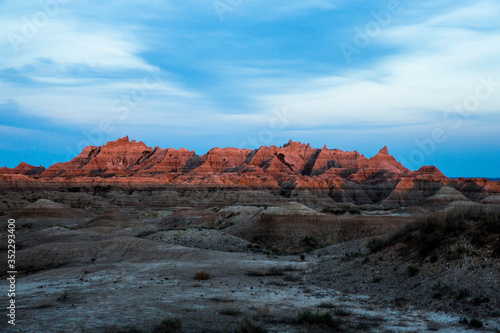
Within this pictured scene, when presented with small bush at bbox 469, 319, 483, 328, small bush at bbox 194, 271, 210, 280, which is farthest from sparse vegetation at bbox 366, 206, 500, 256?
small bush at bbox 194, 271, 210, 280

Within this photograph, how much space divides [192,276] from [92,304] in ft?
19.9

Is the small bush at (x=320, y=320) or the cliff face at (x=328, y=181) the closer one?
the small bush at (x=320, y=320)

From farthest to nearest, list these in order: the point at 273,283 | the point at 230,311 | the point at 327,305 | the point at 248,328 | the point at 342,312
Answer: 1. the point at 273,283
2. the point at 327,305
3. the point at 230,311
4. the point at 342,312
5. the point at 248,328

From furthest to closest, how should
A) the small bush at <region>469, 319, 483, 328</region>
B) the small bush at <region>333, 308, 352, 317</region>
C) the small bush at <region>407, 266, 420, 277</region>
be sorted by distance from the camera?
the small bush at <region>407, 266, 420, 277</region> → the small bush at <region>333, 308, 352, 317</region> → the small bush at <region>469, 319, 483, 328</region>

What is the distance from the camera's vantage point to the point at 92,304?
12.5 meters

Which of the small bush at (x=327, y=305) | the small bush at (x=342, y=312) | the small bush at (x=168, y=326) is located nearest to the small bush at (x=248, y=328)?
the small bush at (x=168, y=326)

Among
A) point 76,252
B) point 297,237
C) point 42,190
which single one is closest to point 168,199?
point 42,190

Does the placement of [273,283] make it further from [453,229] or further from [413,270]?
[453,229]

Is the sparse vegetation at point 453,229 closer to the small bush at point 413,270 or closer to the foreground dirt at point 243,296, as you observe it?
the small bush at point 413,270

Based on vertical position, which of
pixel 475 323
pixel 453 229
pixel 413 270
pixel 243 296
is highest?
pixel 453 229

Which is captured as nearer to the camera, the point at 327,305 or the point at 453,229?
the point at 327,305

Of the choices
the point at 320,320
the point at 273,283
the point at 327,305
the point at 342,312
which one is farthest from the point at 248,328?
the point at 273,283

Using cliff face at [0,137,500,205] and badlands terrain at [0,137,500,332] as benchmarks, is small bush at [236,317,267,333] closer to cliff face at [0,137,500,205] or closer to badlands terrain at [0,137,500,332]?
badlands terrain at [0,137,500,332]

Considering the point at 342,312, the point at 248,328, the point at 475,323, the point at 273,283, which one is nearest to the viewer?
the point at 248,328
